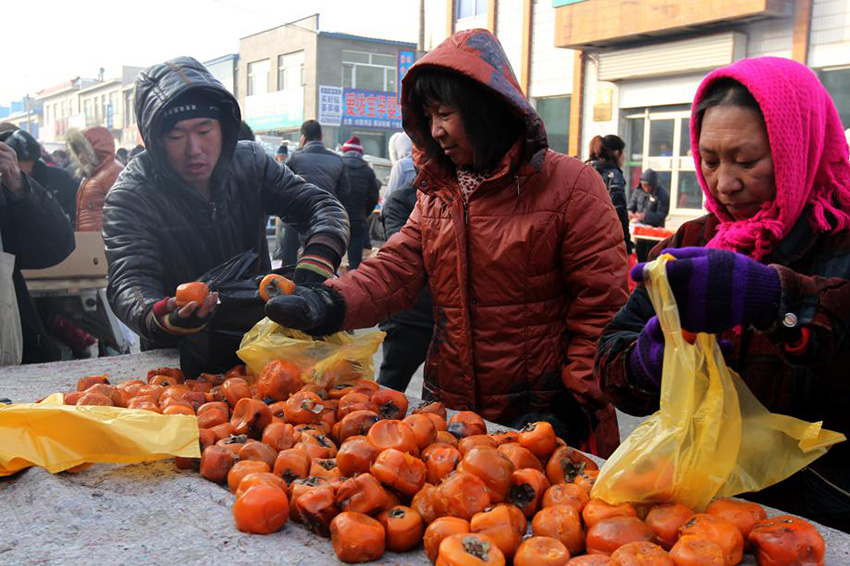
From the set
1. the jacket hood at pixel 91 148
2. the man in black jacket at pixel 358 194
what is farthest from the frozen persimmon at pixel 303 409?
the man in black jacket at pixel 358 194

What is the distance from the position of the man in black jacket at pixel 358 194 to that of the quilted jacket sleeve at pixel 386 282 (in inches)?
231

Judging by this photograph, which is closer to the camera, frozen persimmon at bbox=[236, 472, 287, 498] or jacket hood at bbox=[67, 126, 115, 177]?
frozen persimmon at bbox=[236, 472, 287, 498]

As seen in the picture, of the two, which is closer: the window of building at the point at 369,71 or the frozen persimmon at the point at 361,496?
the frozen persimmon at the point at 361,496

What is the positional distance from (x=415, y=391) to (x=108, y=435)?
145 inches

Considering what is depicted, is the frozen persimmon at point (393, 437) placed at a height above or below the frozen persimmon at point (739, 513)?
above

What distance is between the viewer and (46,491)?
1.68m

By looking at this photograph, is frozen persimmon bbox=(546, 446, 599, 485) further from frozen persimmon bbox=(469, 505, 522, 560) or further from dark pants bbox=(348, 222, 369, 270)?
dark pants bbox=(348, 222, 369, 270)

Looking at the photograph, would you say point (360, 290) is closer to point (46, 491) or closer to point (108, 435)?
point (108, 435)

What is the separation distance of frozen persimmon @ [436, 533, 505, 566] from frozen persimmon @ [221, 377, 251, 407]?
110cm

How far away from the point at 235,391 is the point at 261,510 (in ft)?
2.76

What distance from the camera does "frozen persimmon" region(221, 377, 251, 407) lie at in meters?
2.30

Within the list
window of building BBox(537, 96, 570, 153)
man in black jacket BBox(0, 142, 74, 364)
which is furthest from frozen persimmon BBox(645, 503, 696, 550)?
window of building BBox(537, 96, 570, 153)

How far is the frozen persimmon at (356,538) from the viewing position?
1.42m

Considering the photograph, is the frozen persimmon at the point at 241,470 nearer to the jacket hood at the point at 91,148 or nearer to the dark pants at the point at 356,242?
the jacket hood at the point at 91,148
